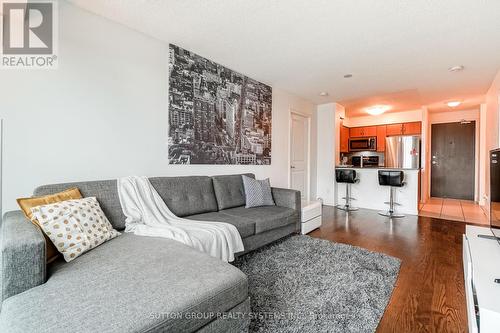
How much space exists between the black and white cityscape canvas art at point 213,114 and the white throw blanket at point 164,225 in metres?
0.66

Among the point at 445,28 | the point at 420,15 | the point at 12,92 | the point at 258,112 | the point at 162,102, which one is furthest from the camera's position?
the point at 258,112

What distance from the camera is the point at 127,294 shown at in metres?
0.98

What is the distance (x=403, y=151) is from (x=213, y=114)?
5.06 m

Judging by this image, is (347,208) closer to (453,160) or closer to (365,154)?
(365,154)

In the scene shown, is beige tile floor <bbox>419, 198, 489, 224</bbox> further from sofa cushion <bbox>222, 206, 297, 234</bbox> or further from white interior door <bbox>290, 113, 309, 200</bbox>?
sofa cushion <bbox>222, 206, 297, 234</bbox>

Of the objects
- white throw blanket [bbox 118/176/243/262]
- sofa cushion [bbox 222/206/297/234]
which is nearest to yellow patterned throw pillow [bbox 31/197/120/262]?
white throw blanket [bbox 118/176/243/262]

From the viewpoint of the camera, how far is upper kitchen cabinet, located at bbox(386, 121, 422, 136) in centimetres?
582

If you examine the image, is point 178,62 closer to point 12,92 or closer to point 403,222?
point 12,92

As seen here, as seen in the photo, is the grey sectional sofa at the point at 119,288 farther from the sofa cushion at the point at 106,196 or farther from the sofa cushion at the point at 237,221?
the sofa cushion at the point at 237,221

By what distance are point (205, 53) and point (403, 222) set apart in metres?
4.09

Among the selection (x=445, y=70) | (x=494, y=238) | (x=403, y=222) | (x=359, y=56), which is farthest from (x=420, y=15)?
(x=403, y=222)

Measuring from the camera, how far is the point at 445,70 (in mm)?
3398

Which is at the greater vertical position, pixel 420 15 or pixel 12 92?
pixel 420 15

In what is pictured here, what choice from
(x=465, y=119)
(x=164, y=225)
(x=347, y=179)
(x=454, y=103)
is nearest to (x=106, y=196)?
(x=164, y=225)
